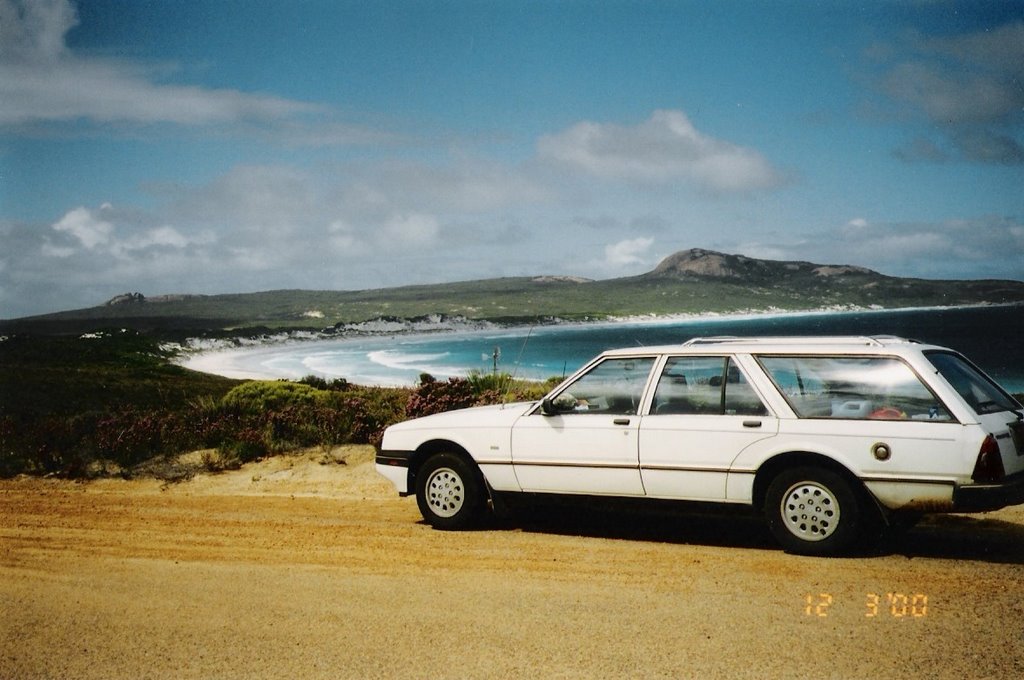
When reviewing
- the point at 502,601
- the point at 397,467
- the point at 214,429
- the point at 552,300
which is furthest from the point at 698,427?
the point at 552,300

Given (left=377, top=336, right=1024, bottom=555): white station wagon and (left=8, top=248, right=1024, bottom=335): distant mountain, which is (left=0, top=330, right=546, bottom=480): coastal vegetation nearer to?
(left=377, top=336, right=1024, bottom=555): white station wagon

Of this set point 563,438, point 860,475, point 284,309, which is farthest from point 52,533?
point 284,309

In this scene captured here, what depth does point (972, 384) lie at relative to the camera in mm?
7656

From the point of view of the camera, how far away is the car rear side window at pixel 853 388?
24.3 ft

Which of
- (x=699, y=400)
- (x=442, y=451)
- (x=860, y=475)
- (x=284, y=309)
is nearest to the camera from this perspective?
(x=860, y=475)

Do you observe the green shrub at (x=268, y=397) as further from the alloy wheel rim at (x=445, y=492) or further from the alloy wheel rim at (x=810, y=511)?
the alloy wheel rim at (x=810, y=511)

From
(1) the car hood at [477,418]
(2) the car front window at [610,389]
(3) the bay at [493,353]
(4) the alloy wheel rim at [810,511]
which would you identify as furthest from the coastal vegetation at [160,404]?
(4) the alloy wheel rim at [810,511]

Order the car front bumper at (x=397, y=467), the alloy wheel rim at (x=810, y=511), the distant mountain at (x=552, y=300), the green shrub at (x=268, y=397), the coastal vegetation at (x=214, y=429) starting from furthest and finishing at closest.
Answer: the distant mountain at (x=552, y=300) < the green shrub at (x=268, y=397) < the coastal vegetation at (x=214, y=429) < the car front bumper at (x=397, y=467) < the alloy wheel rim at (x=810, y=511)

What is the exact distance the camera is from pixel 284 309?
521 ft

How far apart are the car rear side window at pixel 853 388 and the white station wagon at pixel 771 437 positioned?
0.03 ft

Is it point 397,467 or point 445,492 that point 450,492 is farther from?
point 397,467

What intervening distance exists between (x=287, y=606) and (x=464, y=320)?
141 metres

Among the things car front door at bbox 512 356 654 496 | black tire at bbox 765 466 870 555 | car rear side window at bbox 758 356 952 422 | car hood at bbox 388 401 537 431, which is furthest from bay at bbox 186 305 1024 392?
black tire at bbox 765 466 870 555

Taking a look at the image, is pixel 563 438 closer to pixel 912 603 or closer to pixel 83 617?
pixel 912 603
